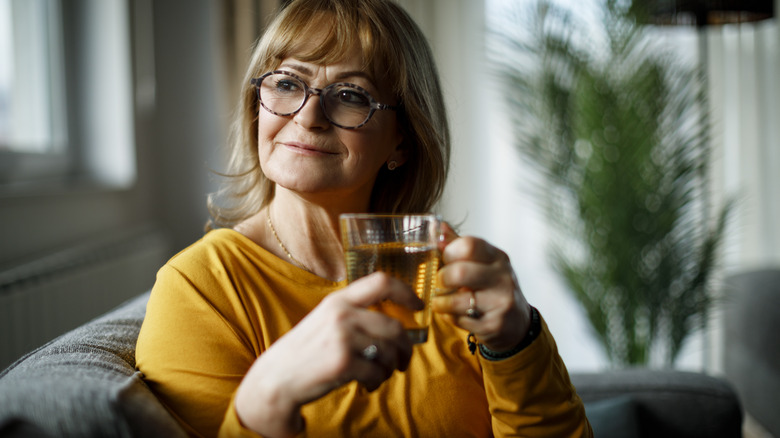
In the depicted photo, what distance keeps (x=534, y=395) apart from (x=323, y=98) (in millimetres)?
611

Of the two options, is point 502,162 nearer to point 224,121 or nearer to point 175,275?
point 224,121

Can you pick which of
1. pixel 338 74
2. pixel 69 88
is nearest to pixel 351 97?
pixel 338 74

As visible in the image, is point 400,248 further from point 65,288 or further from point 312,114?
point 65,288

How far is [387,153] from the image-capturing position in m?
1.32

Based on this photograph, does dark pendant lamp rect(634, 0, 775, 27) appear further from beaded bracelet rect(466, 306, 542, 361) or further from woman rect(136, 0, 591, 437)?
beaded bracelet rect(466, 306, 542, 361)

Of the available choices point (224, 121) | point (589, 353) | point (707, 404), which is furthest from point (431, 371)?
point (589, 353)

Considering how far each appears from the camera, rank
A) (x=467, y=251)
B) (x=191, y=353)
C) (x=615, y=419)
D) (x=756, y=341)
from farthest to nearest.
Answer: (x=756, y=341) < (x=615, y=419) < (x=191, y=353) < (x=467, y=251)

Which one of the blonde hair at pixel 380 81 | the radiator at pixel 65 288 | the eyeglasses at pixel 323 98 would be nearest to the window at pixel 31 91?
the radiator at pixel 65 288

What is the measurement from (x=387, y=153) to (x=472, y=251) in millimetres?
557

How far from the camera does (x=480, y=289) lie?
829mm

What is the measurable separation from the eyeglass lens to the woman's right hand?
51 cm

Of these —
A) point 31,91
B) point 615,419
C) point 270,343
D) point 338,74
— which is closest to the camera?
point 270,343

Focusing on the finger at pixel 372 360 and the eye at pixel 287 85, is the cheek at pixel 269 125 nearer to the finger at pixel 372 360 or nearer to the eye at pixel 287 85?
the eye at pixel 287 85

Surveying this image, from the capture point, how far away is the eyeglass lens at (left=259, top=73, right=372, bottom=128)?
1161 mm
